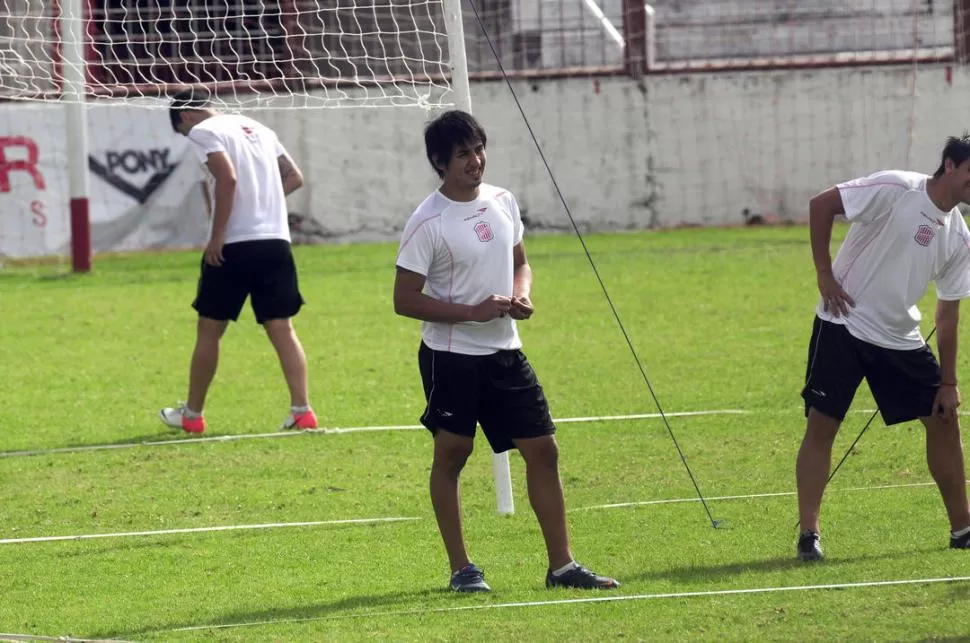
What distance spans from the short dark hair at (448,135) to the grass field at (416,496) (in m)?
1.66

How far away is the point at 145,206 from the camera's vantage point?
20344 mm

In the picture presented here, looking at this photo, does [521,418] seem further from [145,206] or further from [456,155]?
[145,206]

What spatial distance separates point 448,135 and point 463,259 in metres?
0.46

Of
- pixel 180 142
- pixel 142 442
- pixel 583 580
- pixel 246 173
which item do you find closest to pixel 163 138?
pixel 180 142

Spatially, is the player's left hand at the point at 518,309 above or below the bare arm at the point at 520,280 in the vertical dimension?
below

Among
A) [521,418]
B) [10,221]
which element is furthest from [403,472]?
[10,221]

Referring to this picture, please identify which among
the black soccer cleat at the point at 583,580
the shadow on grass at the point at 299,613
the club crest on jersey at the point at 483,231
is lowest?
the shadow on grass at the point at 299,613

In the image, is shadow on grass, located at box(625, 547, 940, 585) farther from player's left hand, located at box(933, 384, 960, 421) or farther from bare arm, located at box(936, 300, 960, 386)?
bare arm, located at box(936, 300, 960, 386)

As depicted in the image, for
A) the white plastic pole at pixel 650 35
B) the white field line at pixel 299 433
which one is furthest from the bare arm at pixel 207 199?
the white plastic pole at pixel 650 35

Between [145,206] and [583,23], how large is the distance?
6539 millimetres

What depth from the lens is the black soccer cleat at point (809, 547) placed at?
6148 mm

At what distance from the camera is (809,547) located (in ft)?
20.2

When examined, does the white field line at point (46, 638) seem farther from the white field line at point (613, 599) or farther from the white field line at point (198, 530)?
the white field line at point (198, 530)

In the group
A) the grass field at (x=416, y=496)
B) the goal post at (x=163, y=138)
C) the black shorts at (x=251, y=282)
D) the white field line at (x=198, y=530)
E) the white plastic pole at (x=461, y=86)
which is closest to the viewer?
the grass field at (x=416, y=496)
